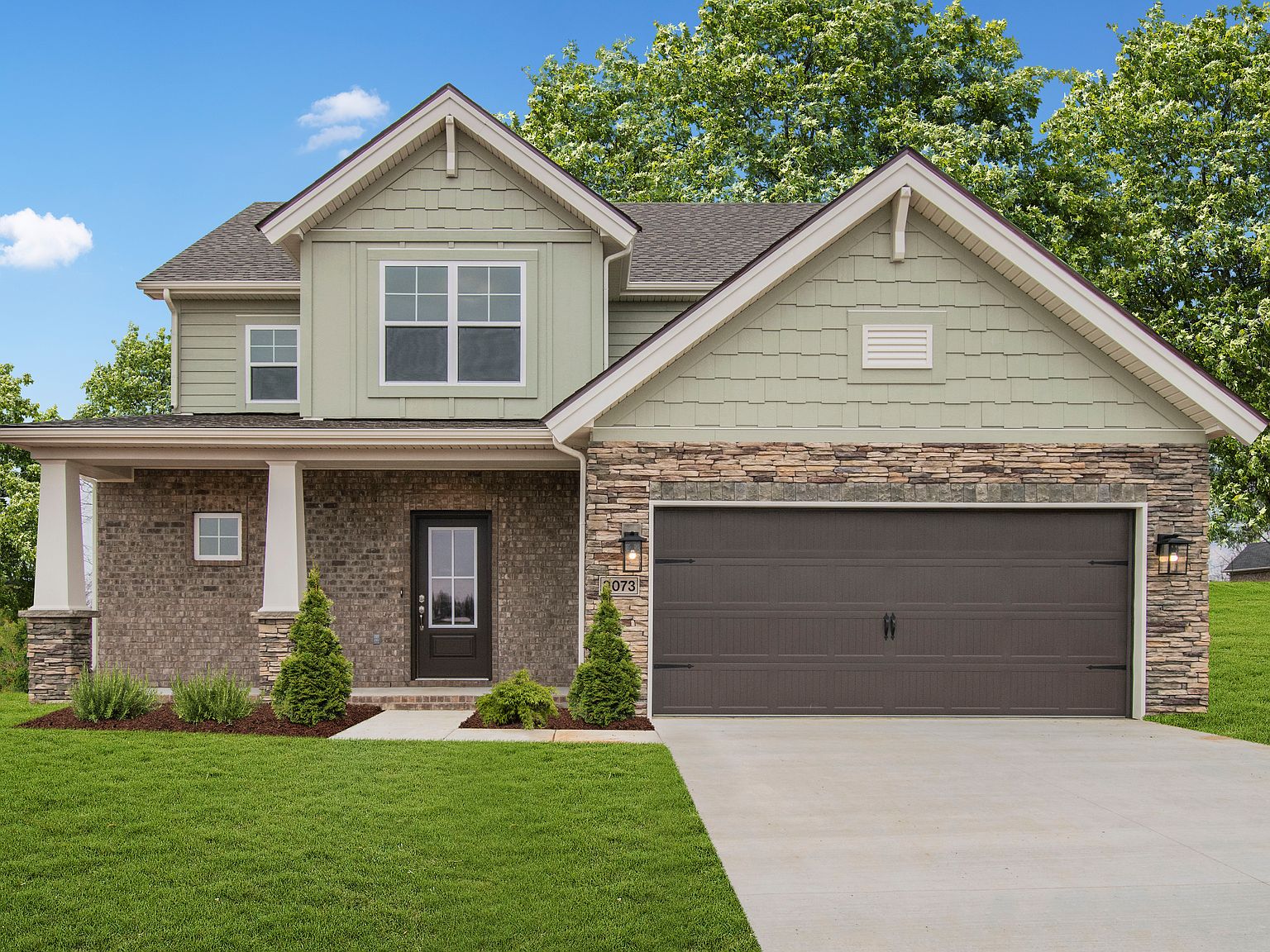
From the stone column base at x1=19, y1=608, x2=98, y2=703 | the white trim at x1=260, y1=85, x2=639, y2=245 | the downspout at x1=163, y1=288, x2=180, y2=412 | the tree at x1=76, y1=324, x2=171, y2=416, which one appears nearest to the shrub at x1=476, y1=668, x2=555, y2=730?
the stone column base at x1=19, y1=608, x2=98, y2=703

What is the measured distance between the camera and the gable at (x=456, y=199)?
11727 mm

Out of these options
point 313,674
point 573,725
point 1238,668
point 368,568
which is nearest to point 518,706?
point 573,725

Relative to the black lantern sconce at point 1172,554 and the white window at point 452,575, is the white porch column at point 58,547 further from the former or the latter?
the black lantern sconce at point 1172,554

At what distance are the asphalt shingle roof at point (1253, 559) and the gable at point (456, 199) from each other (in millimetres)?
31638

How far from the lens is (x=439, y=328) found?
38.5 feet

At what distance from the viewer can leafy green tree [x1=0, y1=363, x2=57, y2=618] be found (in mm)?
23516

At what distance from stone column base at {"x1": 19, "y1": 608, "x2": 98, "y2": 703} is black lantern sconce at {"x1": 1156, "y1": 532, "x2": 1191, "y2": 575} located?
11.7 m

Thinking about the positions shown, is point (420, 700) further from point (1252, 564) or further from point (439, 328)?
point (1252, 564)

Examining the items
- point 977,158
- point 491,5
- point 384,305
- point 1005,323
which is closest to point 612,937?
point 1005,323

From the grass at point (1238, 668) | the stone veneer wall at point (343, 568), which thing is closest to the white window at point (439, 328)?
the stone veneer wall at point (343, 568)

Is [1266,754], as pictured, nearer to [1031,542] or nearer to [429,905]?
[1031,542]

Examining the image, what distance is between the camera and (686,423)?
994 centimetres

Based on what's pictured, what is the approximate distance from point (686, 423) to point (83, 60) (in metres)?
20.7

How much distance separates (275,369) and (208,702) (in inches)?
199
